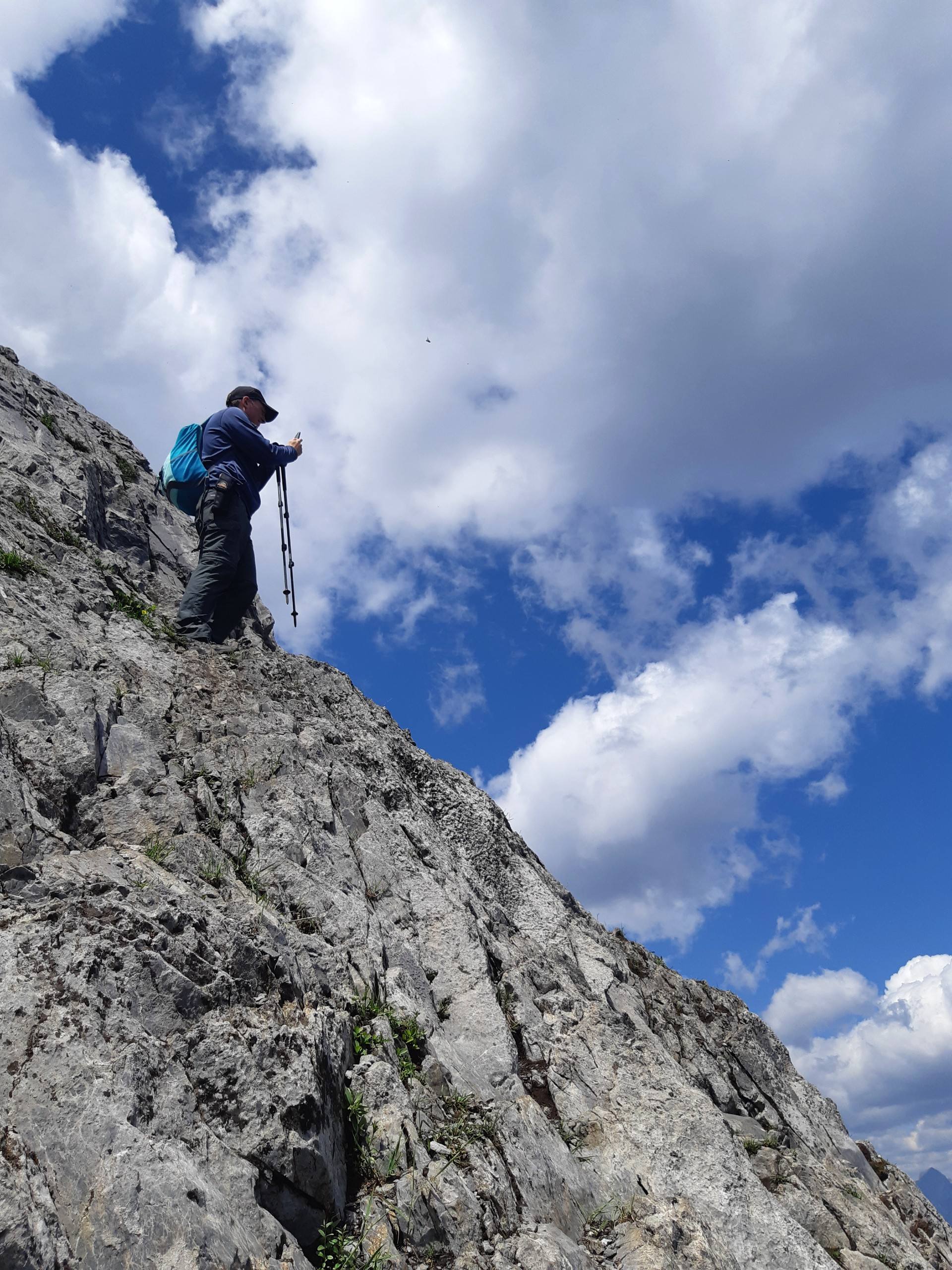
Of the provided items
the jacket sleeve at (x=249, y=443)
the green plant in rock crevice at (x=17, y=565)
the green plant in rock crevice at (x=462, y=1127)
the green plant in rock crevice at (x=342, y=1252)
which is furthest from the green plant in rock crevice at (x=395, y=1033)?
the jacket sleeve at (x=249, y=443)

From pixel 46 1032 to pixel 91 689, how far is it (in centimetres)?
548

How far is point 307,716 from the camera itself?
510 inches

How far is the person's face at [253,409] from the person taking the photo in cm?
1631

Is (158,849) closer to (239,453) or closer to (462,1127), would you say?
(462,1127)

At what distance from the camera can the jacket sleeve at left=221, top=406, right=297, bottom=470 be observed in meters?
15.4

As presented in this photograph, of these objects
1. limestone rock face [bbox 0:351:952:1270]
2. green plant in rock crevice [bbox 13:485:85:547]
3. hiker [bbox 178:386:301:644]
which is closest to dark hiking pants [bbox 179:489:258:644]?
hiker [bbox 178:386:301:644]

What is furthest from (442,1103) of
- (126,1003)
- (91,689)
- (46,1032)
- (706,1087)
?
(91,689)

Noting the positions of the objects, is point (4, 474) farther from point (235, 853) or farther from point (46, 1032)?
point (46, 1032)

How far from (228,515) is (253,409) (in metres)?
2.82

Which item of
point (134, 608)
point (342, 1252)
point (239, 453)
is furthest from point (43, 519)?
point (342, 1252)

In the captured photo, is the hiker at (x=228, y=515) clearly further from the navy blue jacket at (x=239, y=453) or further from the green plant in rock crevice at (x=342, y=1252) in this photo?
the green plant in rock crevice at (x=342, y=1252)

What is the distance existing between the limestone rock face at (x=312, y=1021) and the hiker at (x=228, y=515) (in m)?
1.25

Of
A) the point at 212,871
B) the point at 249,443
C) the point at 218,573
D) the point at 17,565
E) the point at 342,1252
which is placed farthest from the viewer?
the point at 249,443

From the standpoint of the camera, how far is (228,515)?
14867 mm
